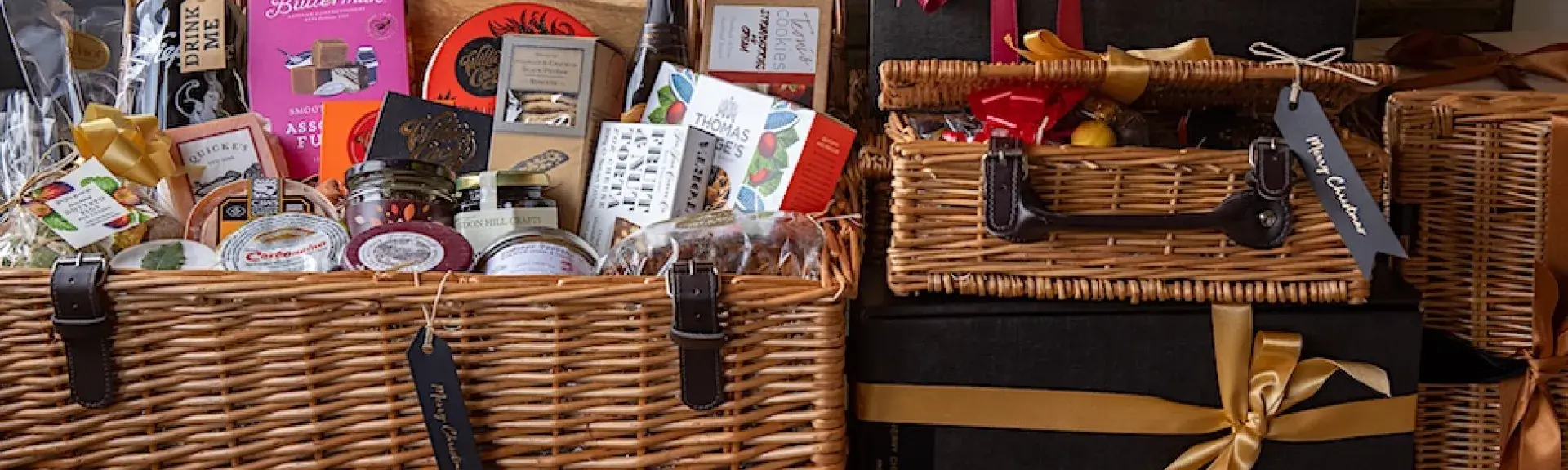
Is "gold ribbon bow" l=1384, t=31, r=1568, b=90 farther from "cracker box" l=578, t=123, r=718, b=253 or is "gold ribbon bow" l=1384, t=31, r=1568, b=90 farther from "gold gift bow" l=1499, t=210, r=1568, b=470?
"cracker box" l=578, t=123, r=718, b=253

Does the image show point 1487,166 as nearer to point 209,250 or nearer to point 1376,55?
point 1376,55

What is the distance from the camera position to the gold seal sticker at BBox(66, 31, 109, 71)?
4.31ft

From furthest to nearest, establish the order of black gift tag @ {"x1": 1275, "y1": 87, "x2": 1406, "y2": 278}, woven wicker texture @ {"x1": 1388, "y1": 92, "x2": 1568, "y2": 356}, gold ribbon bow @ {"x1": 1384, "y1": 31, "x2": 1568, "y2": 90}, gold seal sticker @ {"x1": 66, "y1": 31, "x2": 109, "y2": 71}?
gold seal sticker @ {"x1": 66, "y1": 31, "x2": 109, "y2": 71}
gold ribbon bow @ {"x1": 1384, "y1": 31, "x2": 1568, "y2": 90}
woven wicker texture @ {"x1": 1388, "y1": 92, "x2": 1568, "y2": 356}
black gift tag @ {"x1": 1275, "y1": 87, "x2": 1406, "y2": 278}

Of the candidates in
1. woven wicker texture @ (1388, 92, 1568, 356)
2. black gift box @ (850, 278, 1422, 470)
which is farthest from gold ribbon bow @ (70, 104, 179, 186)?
woven wicker texture @ (1388, 92, 1568, 356)

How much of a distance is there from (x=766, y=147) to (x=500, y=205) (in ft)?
0.99

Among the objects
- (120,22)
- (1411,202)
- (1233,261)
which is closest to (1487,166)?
(1411,202)

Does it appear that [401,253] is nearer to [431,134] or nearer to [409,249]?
[409,249]

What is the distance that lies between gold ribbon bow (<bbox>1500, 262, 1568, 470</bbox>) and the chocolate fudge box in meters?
1.14

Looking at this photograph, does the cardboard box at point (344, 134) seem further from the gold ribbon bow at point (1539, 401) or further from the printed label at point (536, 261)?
the gold ribbon bow at point (1539, 401)

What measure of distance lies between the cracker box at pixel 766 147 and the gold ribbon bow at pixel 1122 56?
0.76 ft

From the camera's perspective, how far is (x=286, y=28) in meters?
1.35

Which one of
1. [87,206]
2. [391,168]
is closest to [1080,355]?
[391,168]

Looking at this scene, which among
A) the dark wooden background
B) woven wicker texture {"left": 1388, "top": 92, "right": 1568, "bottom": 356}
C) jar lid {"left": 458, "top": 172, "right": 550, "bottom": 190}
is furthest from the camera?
the dark wooden background

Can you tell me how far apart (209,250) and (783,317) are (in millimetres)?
616
